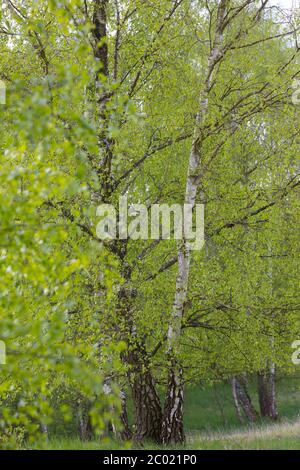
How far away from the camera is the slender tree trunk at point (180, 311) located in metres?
12.3

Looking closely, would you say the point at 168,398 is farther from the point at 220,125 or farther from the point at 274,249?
the point at 274,249

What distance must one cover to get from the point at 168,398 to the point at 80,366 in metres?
7.53

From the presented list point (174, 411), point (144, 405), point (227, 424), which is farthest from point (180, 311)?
point (227, 424)

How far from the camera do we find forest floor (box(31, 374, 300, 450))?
11.2 m

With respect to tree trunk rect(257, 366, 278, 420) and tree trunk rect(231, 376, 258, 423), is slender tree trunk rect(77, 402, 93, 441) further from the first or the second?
tree trunk rect(257, 366, 278, 420)

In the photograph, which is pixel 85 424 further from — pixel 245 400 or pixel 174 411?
pixel 174 411

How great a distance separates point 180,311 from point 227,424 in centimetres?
1899

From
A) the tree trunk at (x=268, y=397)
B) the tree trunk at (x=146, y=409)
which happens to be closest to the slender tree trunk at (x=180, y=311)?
the tree trunk at (x=146, y=409)

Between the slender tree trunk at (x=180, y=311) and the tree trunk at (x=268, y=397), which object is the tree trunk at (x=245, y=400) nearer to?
the tree trunk at (x=268, y=397)

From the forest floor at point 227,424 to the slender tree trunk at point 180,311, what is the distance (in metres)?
0.46

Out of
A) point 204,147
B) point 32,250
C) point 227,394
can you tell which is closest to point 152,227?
point 204,147

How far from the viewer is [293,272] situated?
19.6 meters

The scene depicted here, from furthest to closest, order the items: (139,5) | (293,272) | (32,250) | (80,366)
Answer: (293,272) < (139,5) < (32,250) < (80,366)

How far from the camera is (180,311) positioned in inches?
492
